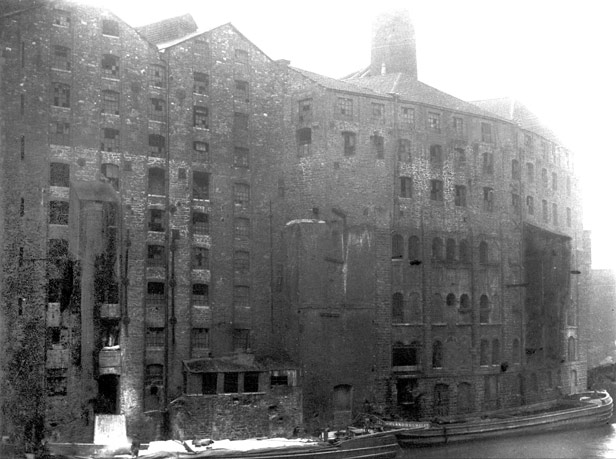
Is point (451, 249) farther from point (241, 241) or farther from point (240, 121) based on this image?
point (240, 121)

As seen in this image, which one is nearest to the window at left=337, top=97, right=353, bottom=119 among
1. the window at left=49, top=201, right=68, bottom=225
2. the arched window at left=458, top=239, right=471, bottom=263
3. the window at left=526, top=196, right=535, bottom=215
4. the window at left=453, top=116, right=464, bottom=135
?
the window at left=453, top=116, right=464, bottom=135

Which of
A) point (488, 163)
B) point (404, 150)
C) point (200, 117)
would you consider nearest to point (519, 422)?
point (488, 163)

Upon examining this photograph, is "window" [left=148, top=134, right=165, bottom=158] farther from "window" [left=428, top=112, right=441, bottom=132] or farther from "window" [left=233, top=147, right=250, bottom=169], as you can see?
"window" [left=428, top=112, right=441, bottom=132]

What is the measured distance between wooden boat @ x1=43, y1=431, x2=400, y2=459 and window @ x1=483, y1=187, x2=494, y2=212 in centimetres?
1961

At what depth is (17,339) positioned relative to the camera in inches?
1610

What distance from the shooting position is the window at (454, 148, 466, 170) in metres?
53.7

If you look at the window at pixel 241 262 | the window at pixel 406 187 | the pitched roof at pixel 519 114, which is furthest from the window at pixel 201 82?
the pitched roof at pixel 519 114

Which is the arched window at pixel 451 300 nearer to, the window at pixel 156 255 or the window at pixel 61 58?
the window at pixel 156 255

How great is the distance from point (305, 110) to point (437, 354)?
16735 mm

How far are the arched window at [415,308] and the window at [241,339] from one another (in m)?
10.2

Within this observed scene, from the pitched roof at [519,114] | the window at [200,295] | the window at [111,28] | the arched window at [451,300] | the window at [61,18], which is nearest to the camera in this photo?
the window at [61,18]

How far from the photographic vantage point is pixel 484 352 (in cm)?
5422

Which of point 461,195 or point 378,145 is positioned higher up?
point 378,145

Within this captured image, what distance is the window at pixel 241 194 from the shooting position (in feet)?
156
